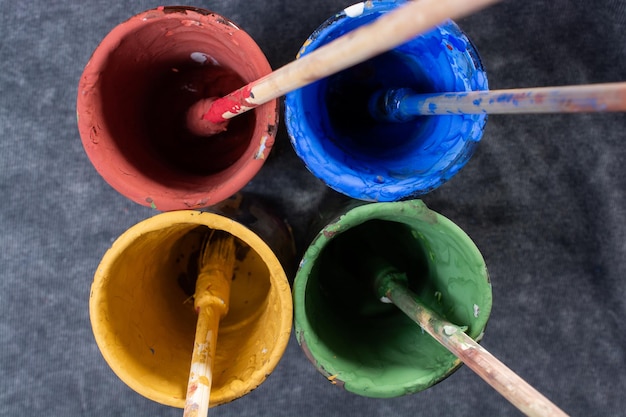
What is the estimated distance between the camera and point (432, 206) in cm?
113

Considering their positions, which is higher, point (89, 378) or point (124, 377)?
point (124, 377)

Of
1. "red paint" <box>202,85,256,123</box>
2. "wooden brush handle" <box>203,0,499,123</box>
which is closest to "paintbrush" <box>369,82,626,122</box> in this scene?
"wooden brush handle" <box>203,0,499,123</box>

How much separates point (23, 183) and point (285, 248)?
0.57 metres

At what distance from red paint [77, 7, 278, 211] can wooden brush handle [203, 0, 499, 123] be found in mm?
207

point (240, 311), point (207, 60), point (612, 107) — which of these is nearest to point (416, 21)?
point (612, 107)

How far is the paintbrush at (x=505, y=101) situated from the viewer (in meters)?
0.40

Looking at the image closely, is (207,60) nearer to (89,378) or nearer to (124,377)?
(124,377)

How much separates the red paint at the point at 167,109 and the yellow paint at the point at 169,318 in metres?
0.07

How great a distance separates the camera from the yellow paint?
2.32 feet

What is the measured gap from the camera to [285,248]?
99cm

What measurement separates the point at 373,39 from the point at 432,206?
2.55 ft

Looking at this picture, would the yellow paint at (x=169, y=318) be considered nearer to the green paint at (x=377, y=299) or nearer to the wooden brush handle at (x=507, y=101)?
the green paint at (x=377, y=299)

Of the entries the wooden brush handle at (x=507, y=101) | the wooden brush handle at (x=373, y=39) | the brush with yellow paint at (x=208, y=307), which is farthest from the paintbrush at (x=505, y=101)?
the brush with yellow paint at (x=208, y=307)

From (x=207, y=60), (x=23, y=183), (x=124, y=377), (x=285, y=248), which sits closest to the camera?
(x=124, y=377)
